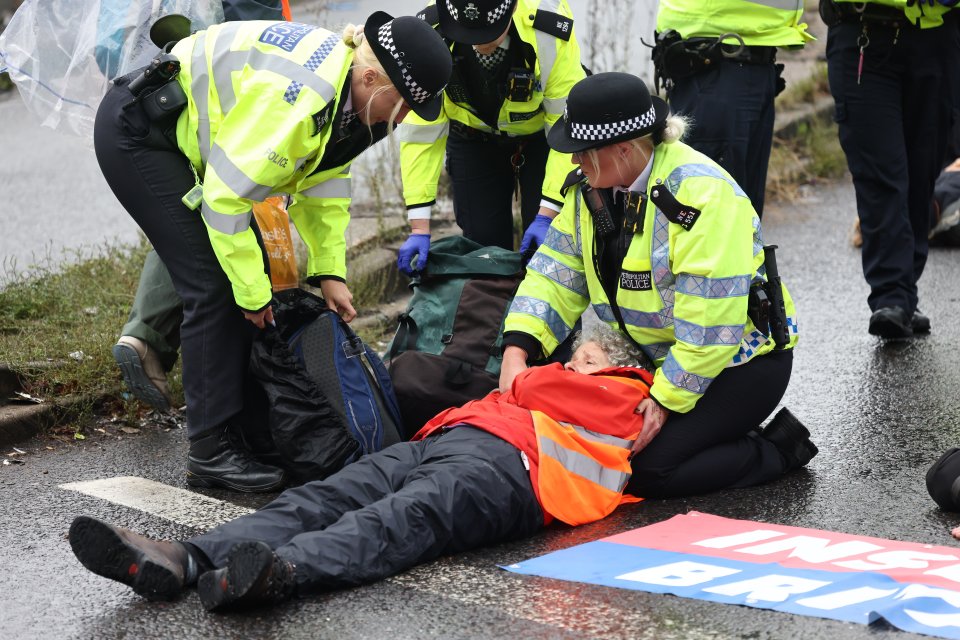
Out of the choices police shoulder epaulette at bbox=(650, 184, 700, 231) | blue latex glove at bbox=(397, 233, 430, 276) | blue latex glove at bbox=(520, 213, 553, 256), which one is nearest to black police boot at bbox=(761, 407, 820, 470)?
police shoulder epaulette at bbox=(650, 184, 700, 231)

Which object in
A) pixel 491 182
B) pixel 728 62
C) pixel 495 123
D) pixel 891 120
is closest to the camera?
pixel 495 123

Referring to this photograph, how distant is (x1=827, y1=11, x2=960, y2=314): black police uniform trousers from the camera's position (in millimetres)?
5270

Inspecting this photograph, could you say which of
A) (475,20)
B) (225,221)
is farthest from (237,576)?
(475,20)

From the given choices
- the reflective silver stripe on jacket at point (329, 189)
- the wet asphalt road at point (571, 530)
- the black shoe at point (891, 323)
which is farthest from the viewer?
the black shoe at point (891, 323)

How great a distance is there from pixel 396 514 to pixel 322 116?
125cm

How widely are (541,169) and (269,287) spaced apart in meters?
1.52

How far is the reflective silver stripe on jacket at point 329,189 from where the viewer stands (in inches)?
170

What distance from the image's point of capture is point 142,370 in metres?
4.55

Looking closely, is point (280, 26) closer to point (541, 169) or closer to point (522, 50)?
Result: point (522, 50)

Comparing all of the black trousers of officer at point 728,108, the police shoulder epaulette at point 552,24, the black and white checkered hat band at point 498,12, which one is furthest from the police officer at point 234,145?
the black trousers of officer at point 728,108

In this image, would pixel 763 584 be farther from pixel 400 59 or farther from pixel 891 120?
pixel 891 120

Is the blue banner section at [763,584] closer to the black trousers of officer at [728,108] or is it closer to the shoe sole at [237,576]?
the shoe sole at [237,576]

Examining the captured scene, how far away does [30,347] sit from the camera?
197 inches

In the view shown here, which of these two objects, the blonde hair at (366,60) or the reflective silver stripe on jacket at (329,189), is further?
the reflective silver stripe on jacket at (329,189)
